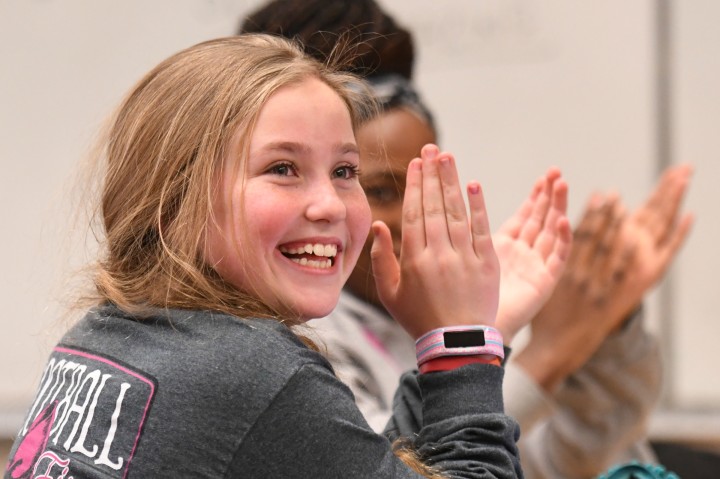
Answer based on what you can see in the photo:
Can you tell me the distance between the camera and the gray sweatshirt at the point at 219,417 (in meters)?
0.72

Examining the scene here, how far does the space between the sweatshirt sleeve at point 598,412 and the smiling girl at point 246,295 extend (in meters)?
0.75

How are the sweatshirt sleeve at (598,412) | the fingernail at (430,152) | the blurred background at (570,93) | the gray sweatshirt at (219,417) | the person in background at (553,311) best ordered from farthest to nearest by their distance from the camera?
the blurred background at (570,93) < the sweatshirt sleeve at (598,412) < the person in background at (553,311) < the fingernail at (430,152) < the gray sweatshirt at (219,417)

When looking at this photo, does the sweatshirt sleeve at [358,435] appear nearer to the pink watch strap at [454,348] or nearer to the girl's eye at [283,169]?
the pink watch strap at [454,348]

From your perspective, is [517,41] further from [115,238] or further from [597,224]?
[115,238]

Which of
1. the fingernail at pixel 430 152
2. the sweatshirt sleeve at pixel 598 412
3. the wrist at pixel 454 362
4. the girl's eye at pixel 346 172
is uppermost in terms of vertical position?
the girl's eye at pixel 346 172

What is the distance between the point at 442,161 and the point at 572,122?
54.4 inches

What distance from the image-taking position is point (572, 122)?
2250 mm

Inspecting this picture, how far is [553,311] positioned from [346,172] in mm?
707

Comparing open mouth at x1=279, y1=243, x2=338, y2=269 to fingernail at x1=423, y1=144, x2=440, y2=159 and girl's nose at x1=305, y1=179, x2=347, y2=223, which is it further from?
fingernail at x1=423, y1=144, x2=440, y2=159

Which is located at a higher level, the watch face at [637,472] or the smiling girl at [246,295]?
the smiling girl at [246,295]

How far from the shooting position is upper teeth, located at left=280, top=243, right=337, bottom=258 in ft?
2.75

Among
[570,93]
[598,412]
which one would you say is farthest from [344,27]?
[570,93]

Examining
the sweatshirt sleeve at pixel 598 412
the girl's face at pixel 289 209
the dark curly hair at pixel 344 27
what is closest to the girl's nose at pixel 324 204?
the girl's face at pixel 289 209

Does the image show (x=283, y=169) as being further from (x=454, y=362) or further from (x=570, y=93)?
(x=570, y=93)
